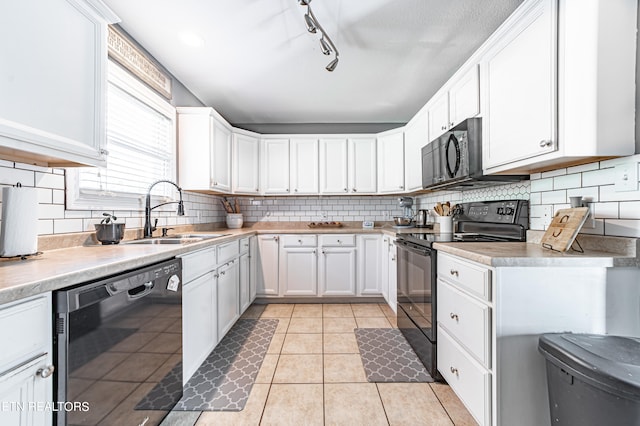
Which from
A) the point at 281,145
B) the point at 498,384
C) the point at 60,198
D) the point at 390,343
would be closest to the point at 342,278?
the point at 390,343

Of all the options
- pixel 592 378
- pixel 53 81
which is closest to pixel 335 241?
Result: pixel 592 378

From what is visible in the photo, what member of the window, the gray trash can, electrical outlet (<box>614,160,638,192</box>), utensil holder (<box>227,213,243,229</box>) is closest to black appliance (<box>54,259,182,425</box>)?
the window

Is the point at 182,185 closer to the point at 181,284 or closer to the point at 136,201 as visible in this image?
the point at 136,201

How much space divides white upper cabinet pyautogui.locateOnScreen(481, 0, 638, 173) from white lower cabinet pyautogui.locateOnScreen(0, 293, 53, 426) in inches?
82.0

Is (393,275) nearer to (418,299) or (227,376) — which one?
(418,299)

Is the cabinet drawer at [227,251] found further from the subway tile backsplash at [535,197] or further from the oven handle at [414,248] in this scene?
the oven handle at [414,248]

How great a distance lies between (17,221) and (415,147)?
310 centimetres

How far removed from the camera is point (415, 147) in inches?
120

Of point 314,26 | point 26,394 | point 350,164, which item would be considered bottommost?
point 26,394

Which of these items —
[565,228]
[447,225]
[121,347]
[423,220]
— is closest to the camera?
[121,347]

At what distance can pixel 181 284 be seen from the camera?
5.23 feet

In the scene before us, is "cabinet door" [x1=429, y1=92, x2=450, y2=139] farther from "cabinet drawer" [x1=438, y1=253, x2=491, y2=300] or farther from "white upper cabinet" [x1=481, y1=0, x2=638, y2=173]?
"cabinet drawer" [x1=438, y1=253, x2=491, y2=300]

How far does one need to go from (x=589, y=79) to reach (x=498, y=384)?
4.55ft

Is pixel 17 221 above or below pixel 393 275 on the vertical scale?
above
